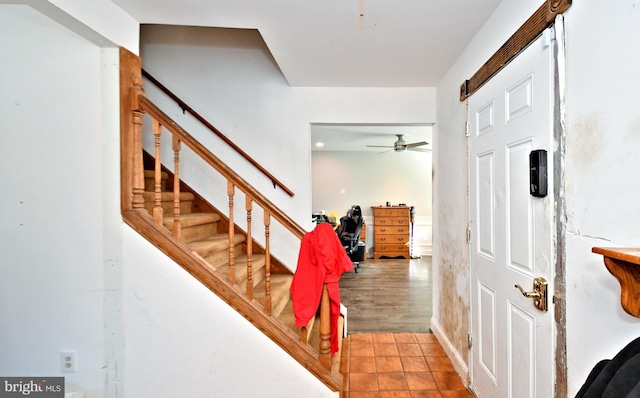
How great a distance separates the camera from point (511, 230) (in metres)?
1.38

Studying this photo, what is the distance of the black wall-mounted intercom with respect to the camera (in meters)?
1.13

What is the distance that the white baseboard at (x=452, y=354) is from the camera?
1919mm

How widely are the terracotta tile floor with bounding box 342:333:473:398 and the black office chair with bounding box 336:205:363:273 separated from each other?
8.09 ft

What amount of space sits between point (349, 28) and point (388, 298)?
313 cm

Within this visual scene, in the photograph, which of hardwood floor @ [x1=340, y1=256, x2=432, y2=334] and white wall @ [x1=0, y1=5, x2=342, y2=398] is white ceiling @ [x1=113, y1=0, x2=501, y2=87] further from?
hardwood floor @ [x1=340, y1=256, x2=432, y2=334]

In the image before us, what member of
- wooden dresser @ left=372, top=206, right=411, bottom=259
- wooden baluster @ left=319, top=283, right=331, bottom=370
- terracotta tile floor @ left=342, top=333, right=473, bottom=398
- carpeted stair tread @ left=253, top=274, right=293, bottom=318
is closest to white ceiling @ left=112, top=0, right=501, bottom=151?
wooden baluster @ left=319, top=283, right=331, bottom=370

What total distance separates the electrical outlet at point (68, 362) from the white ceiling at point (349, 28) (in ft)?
6.50

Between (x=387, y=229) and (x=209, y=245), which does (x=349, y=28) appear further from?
(x=387, y=229)

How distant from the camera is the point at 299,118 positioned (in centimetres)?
262

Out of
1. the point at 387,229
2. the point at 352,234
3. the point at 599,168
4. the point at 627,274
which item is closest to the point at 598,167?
the point at 599,168

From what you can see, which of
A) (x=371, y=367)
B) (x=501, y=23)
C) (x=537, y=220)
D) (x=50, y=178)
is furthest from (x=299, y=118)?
(x=371, y=367)

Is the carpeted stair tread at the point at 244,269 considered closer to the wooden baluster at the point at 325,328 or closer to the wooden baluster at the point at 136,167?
the wooden baluster at the point at 325,328

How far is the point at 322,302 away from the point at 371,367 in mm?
903
